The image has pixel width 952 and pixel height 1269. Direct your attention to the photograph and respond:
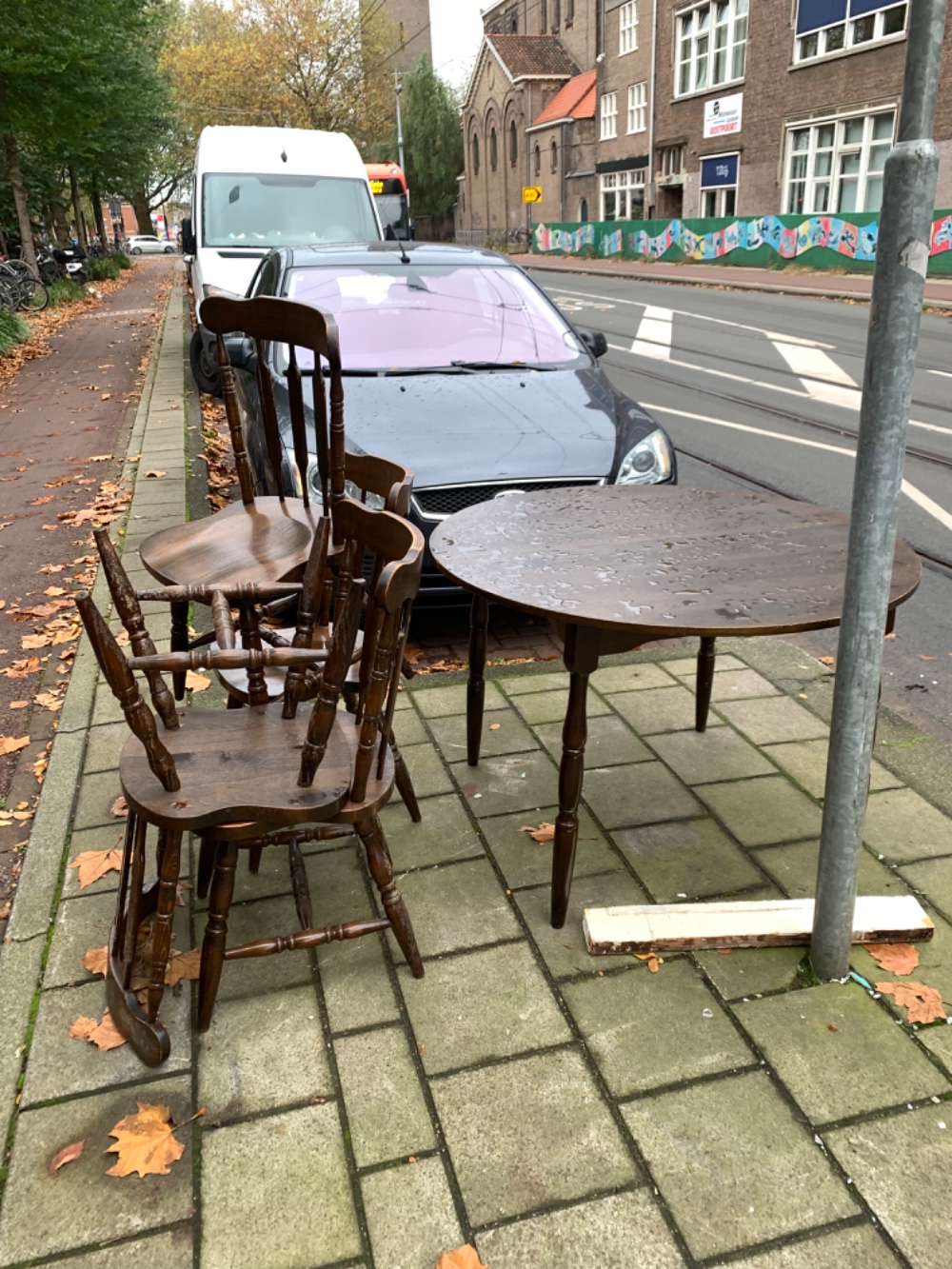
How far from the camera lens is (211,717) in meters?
2.55

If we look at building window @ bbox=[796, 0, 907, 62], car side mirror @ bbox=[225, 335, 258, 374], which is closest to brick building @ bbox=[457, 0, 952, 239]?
building window @ bbox=[796, 0, 907, 62]

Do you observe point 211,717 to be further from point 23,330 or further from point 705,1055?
point 23,330

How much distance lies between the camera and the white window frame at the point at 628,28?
37.3 m

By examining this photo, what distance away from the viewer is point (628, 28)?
37969 millimetres

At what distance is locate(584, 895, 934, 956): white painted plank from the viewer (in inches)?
98.0

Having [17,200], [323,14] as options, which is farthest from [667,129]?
[17,200]

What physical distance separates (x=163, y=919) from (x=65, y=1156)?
0.48m

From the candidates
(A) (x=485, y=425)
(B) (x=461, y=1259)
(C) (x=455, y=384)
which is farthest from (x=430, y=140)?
(B) (x=461, y=1259)

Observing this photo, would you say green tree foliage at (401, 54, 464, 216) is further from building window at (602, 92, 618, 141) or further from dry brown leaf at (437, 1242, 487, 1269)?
dry brown leaf at (437, 1242, 487, 1269)

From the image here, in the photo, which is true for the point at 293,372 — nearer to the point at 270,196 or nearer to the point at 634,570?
the point at 634,570

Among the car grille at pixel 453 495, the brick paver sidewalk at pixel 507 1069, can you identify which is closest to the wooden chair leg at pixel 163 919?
the brick paver sidewalk at pixel 507 1069

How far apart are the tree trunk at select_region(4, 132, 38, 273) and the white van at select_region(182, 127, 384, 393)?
9.49m

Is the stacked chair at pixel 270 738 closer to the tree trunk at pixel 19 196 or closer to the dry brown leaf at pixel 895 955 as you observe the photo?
the dry brown leaf at pixel 895 955

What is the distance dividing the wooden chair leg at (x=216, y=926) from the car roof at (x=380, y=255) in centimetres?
439
